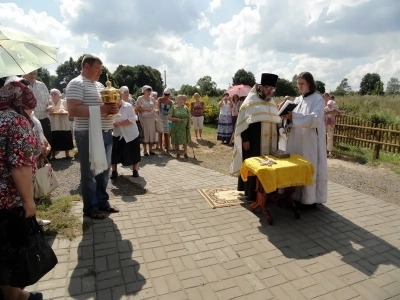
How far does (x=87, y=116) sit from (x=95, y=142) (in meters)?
0.33

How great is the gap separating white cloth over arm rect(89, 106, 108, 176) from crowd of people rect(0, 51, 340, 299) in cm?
1

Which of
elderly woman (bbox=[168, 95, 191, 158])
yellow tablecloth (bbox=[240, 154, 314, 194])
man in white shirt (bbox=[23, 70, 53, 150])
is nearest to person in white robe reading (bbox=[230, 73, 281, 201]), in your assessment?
yellow tablecloth (bbox=[240, 154, 314, 194])

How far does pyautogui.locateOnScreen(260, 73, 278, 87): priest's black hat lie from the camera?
15.0 ft

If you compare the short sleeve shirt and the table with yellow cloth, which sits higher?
the short sleeve shirt

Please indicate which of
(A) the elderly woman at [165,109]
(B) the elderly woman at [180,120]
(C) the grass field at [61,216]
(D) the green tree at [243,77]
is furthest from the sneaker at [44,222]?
(D) the green tree at [243,77]

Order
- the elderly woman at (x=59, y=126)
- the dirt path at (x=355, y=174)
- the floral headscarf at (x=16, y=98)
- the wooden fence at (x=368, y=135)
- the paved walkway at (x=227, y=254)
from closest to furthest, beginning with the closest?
the floral headscarf at (x=16, y=98)
the paved walkway at (x=227, y=254)
the dirt path at (x=355, y=174)
the elderly woman at (x=59, y=126)
the wooden fence at (x=368, y=135)

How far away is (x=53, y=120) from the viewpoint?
24.5ft

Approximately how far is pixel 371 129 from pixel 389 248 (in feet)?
24.0

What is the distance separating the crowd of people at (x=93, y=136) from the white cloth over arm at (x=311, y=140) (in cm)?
1

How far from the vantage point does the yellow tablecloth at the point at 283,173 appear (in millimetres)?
3904

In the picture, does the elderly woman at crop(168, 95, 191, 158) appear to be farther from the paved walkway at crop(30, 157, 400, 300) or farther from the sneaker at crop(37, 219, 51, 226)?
the sneaker at crop(37, 219, 51, 226)

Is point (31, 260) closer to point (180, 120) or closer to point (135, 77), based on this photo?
point (180, 120)

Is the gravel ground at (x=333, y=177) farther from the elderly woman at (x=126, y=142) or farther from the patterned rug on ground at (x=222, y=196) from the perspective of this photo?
the patterned rug on ground at (x=222, y=196)

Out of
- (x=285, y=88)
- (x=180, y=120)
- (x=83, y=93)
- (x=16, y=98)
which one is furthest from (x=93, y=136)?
(x=285, y=88)
